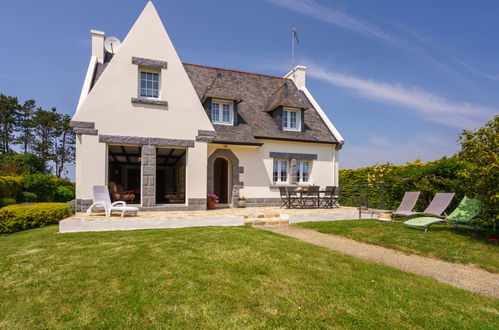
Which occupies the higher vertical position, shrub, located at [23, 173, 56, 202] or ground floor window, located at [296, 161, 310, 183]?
ground floor window, located at [296, 161, 310, 183]

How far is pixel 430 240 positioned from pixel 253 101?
12.3 m

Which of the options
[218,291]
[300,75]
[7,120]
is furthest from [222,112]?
[7,120]

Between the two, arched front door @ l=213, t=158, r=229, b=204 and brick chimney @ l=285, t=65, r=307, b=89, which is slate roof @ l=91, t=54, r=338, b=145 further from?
arched front door @ l=213, t=158, r=229, b=204

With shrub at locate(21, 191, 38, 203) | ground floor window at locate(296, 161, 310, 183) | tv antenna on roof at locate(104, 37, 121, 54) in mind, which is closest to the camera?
ground floor window at locate(296, 161, 310, 183)

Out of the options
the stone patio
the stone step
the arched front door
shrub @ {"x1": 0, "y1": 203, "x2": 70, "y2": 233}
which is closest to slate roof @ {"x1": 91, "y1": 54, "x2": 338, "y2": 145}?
the arched front door

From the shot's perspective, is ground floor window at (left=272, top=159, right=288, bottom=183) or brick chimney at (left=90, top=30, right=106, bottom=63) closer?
brick chimney at (left=90, top=30, right=106, bottom=63)

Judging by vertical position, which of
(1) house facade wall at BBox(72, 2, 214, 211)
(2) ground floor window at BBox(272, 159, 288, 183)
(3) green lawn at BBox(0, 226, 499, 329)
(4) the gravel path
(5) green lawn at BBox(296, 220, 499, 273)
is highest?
(1) house facade wall at BBox(72, 2, 214, 211)

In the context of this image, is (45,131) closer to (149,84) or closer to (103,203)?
(149,84)

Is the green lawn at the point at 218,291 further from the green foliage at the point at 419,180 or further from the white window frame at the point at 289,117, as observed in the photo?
the white window frame at the point at 289,117

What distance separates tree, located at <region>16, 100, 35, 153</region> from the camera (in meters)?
40.6

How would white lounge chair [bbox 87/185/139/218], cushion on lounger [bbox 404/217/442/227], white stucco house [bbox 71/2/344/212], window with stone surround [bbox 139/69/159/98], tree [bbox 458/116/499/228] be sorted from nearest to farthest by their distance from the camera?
tree [bbox 458/116/499/228]
cushion on lounger [bbox 404/217/442/227]
white lounge chair [bbox 87/185/139/218]
white stucco house [bbox 71/2/344/212]
window with stone surround [bbox 139/69/159/98]

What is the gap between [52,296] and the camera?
4020 mm

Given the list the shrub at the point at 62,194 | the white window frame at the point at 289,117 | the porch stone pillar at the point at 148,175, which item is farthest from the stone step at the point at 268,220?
the shrub at the point at 62,194

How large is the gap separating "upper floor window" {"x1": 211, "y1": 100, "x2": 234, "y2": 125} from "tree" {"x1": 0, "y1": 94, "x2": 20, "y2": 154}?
39.5 metres
